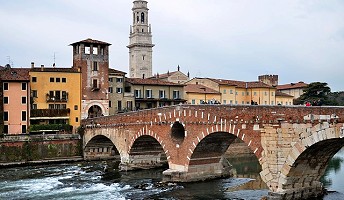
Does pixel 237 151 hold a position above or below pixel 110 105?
below

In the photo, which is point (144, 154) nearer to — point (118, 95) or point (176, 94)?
point (118, 95)

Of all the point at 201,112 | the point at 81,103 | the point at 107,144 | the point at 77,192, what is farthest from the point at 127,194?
the point at 81,103

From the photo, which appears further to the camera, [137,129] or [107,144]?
[107,144]

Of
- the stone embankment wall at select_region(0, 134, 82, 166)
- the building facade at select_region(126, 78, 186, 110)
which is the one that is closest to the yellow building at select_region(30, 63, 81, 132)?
the stone embankment wall at select_region(0, 134, 82, 166)

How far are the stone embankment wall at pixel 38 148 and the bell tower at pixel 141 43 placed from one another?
47.1 metres

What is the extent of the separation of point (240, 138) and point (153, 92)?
34487mm

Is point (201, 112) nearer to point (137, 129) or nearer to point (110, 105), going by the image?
point (137, 129)

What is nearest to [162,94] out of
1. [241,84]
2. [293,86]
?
[241,84]

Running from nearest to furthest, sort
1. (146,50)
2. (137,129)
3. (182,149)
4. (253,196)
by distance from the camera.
A: (253,196) → (182,149) → (137,129) → (146,50)

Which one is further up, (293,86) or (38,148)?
(293,86)

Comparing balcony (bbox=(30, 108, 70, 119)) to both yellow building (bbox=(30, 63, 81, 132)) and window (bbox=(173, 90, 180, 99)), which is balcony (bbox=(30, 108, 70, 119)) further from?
window (bbox=(173, 90, 180, 99))

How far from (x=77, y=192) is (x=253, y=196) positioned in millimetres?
12156

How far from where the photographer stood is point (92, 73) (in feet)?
180

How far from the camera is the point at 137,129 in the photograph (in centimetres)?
3950
